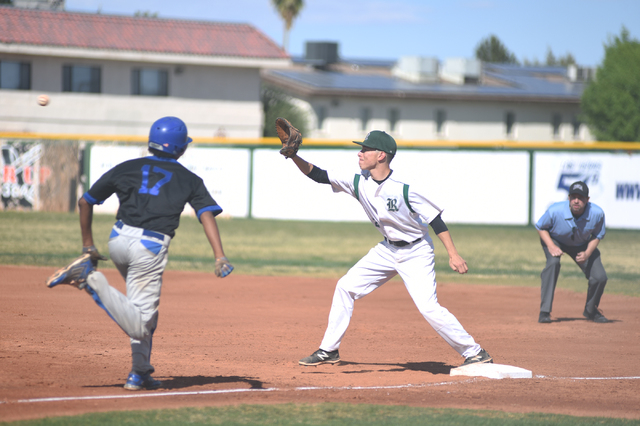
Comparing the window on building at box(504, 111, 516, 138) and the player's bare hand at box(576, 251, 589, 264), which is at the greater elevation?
the window on building at box(504, 111, 516, 138)

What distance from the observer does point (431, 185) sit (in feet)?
76.2

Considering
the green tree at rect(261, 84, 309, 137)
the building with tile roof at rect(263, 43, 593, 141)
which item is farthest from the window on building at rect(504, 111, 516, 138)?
the green tree at rect(261, 84, 309, 137)

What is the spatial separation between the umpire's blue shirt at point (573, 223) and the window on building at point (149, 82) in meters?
25.4

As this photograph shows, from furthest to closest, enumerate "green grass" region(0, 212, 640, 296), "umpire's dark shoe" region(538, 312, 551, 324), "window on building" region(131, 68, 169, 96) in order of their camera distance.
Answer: "window on building" region(131, 68, 169, 96), "green grass" region(0, 212, 640, 296), "umpire's dark shoe" region(538, 312, 551, 324)

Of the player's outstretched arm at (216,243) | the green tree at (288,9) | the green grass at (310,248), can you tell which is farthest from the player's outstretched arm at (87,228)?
the green tree at (288,9)

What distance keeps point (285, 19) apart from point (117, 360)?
208 feet

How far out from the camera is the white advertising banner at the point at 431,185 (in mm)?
22812

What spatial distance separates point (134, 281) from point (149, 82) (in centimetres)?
2844

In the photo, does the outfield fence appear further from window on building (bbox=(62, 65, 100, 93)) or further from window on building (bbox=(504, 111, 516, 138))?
window on building (bbox=(504, 111, 516, 138))

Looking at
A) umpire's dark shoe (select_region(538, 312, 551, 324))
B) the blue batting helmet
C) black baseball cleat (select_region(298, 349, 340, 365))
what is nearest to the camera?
the blue batting helmet

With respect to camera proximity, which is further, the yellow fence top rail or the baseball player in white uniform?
the yellow fence top rail

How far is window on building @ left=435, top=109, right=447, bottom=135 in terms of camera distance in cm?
4056

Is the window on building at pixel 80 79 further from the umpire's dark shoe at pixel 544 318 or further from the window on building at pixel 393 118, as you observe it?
the umpire's dark shoe at pixel 544 318

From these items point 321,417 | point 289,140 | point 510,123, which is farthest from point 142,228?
point 510,123
